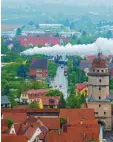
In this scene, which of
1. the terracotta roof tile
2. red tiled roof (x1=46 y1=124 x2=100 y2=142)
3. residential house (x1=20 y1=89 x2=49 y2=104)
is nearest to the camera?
red tiled roof (x1=46 y1=124 x2=100 y2=142)

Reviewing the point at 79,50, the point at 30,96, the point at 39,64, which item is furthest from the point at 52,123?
the point at 79,50

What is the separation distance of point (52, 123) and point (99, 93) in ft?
9.15

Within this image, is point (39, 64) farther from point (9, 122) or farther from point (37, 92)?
point (9, 122)

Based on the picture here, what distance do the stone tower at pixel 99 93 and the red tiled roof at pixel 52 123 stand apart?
8.09ft

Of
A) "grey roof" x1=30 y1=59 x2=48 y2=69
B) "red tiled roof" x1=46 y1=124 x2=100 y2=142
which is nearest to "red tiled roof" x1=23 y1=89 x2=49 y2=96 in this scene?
"red tiled roof" x1=46 y1=124 x2=100 y2=142

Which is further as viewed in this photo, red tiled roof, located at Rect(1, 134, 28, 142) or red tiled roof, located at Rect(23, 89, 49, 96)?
red tiled roof, located at Rect(23, 89, 49, 96)

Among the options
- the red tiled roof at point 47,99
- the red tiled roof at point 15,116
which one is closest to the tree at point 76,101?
the red tiled roof at point 47,99

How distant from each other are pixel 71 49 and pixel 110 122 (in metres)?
24.7

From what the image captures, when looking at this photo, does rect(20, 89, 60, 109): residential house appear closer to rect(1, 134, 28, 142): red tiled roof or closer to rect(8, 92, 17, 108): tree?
rect(8, 92, 17, 108): tree

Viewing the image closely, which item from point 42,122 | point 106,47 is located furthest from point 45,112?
point 106,47

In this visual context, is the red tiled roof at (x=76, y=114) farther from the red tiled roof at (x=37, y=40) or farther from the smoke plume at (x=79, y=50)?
the red tiled roof at (x=37, y=40)

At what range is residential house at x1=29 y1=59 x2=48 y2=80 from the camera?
3102 centimetres

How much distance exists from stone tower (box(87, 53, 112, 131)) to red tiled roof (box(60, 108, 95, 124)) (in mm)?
1475

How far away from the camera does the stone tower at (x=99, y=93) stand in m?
17.8
